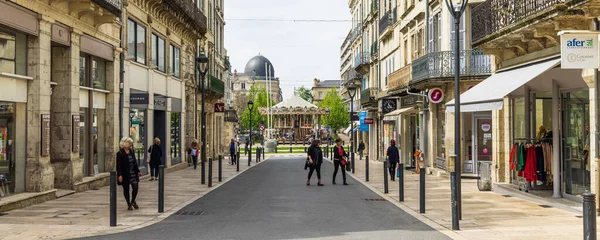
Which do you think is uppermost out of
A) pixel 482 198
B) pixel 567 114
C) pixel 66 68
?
pixel 66 68

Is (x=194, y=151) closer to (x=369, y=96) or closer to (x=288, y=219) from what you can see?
(x=369, y=96)

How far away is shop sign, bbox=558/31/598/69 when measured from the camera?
938cm

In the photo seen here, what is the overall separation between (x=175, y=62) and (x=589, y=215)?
27.8m

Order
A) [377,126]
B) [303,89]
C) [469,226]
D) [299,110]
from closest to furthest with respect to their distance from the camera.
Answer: [469,226]
[377,126]
[299,110]
[303,89]

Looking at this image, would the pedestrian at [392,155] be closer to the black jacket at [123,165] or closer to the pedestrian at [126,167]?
the pedestrian at [126,167]

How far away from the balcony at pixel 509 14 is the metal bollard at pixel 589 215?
598cm

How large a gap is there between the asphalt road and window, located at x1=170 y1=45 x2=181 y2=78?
14.6 metres

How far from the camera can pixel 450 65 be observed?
25750mm

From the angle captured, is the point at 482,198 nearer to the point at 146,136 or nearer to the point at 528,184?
the point at 528,184

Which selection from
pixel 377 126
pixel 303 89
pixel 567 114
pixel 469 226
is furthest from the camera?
pixel 303 89

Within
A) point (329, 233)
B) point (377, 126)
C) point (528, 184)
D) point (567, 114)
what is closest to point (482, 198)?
point (528, 184)

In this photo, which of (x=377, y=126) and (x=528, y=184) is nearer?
(x=528, y=184)

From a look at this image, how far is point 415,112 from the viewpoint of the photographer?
32.2 m

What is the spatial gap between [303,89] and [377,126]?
410ft
